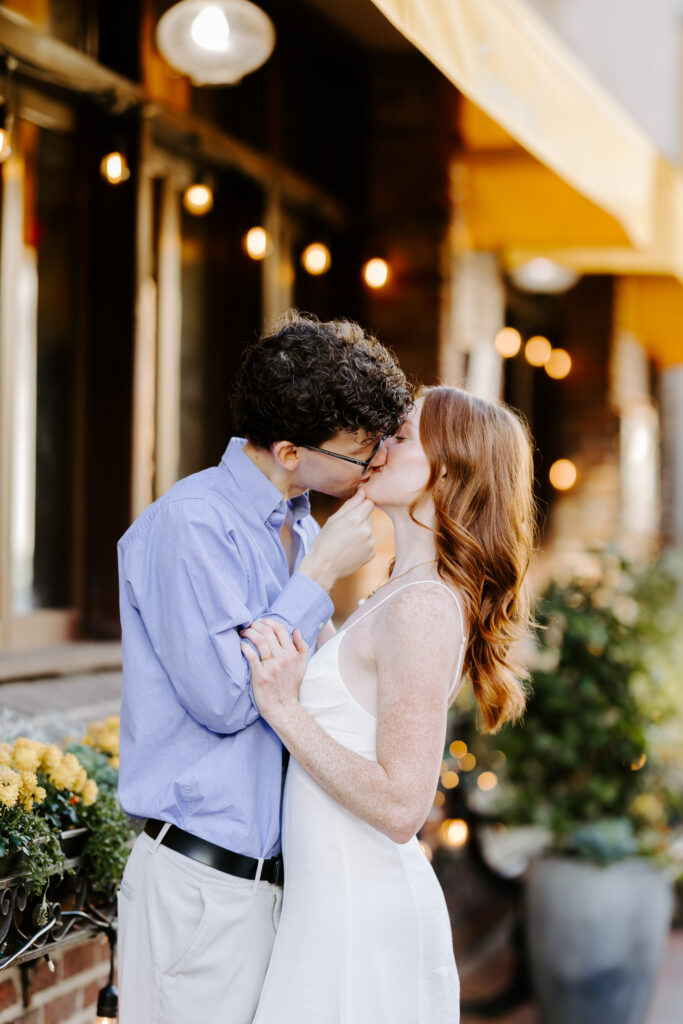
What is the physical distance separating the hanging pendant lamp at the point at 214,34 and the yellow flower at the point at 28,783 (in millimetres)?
2231

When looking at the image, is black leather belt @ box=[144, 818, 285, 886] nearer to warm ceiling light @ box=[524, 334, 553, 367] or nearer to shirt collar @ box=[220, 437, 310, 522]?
shirt collar @ box=[220, 437, 310, 522]

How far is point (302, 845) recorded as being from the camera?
1970mm

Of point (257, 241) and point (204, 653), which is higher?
point (257, 241)

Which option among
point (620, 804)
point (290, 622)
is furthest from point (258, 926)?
point (620, 804)

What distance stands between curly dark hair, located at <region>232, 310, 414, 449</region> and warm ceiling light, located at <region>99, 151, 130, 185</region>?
1.72 meters

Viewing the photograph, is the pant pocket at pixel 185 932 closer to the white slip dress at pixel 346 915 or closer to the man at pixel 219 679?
the man at pixel 219 679

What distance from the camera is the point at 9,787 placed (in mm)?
2023

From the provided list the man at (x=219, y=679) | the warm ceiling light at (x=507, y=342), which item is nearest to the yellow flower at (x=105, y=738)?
the man at (x=219, y=679)

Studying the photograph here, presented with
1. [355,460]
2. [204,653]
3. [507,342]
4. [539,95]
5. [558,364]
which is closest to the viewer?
[204,653]

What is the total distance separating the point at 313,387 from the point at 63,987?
5.50 ft

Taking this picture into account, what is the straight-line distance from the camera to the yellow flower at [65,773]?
224cm

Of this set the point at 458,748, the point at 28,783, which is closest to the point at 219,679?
the point at 28,783

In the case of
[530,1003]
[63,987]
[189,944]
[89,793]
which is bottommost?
[530,1003]

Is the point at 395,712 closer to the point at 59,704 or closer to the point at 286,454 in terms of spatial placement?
the point at 286,454
